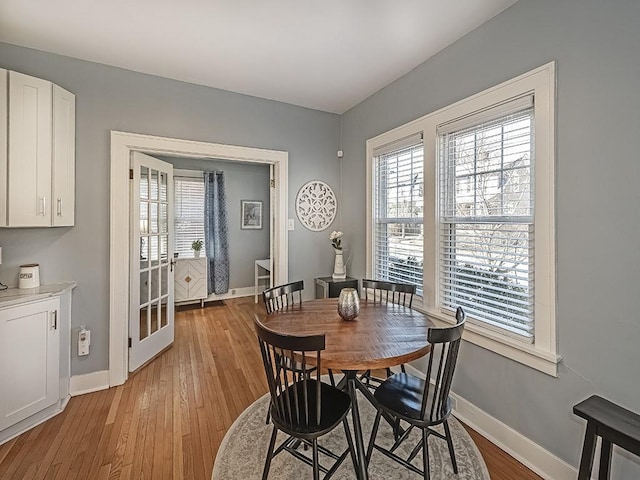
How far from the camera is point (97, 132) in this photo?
100 inches

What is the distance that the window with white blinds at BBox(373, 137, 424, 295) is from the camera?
268cm

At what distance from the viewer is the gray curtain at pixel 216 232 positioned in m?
5.43

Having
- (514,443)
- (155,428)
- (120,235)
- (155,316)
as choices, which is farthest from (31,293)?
(514,443)

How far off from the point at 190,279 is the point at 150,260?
6.90 feet

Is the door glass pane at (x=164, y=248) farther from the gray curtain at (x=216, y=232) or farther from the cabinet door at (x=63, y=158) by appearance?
the gray curtain at (x=216, y=232)

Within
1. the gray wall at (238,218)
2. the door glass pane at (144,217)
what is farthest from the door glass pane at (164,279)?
the gray wall at (238,218)

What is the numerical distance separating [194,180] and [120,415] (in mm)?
3971

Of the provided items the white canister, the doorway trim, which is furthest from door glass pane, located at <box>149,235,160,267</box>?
the white canister

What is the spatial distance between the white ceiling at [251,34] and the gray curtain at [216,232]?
2709 millimetres

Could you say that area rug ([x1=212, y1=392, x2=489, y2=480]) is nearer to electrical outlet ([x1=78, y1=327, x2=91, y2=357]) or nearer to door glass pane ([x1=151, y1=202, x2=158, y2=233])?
electrical outlet ([x1=78, y1=327, x2=91, y2=357])

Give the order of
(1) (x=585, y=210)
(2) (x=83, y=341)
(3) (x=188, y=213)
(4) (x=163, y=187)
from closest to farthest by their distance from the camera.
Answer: (1) (x=585, y=210) < (2) (x=83, y=341) < (4) (x=163, y=187) < (3) (x=188, y=213)

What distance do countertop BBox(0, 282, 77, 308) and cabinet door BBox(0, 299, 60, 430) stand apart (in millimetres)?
43

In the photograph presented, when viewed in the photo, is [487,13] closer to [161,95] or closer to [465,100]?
[465,100]

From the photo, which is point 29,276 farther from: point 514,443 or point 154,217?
point 514,443
